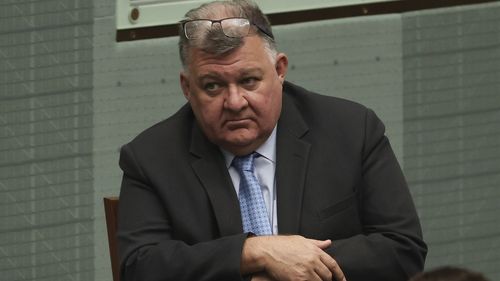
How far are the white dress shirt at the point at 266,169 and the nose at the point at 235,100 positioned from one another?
0.67 ft

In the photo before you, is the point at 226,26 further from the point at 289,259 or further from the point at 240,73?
the point at 289,259

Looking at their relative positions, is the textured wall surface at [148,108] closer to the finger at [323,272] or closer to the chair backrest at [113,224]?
the chair backrest at [113,224]

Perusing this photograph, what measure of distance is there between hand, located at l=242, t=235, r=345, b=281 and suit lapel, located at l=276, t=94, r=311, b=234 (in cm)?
16

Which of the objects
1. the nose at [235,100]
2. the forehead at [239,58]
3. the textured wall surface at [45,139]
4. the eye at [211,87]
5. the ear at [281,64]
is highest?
the forehead at [239,58]

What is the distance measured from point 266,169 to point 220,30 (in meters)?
0.45

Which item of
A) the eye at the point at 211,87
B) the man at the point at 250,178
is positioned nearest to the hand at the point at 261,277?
the man at the point at 250,178

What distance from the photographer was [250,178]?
4137mm

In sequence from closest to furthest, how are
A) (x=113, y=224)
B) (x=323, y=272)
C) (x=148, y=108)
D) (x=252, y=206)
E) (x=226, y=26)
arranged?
1. (x=323, y=272)
2. (x=226, y=26)
3. (x=252, y=206)
4. (x=113, y=224)
5. (x=148, y=108)

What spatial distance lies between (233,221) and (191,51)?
501mm

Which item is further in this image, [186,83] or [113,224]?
[113,224]

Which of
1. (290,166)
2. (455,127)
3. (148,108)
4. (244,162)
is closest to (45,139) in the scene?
(148,108)

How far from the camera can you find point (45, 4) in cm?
576

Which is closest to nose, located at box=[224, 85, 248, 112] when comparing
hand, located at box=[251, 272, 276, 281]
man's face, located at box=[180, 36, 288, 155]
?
man's face, located at box=[180, 36, 288, 155]

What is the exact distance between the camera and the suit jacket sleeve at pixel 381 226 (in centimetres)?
397
